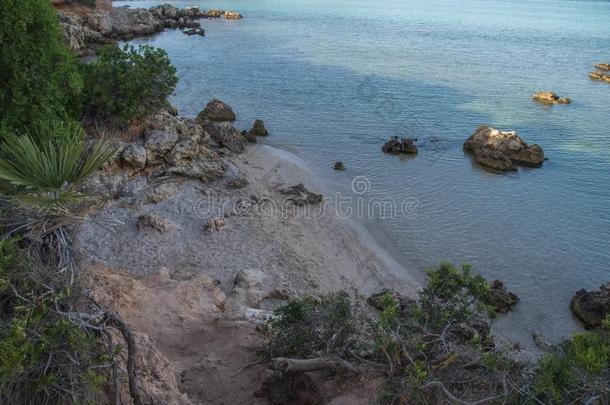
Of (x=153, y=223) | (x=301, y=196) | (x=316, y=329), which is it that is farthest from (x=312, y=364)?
(x=301, y=196)

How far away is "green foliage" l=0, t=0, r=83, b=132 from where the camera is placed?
36.5 feet

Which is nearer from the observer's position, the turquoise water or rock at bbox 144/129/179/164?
the turquoise water

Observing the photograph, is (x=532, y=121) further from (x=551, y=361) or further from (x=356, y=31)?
(x=356, y=31)

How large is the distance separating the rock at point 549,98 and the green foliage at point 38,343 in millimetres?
35137

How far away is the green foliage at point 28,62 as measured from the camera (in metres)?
11.1

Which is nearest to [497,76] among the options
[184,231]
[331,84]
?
[331,84]

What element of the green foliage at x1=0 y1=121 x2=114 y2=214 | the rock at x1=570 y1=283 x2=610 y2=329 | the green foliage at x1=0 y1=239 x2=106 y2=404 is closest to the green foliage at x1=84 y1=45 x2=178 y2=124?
the green foliage at x1=0 y1=121 x2=114 y2=214

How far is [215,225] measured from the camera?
16.2 meters

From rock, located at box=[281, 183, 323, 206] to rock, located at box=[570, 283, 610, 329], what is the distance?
9.16 metres

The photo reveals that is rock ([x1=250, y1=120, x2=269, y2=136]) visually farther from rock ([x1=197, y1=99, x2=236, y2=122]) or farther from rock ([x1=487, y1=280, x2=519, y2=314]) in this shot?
rock ([x1=487, y1=280, x2=519, y2=314])

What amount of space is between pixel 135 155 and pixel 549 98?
28711mm

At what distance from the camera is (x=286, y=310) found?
9.66 m

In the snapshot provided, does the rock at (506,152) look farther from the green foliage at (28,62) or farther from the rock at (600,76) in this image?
the rock at (600,76)

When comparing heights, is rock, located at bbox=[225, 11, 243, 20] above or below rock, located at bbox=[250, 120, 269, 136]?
above
